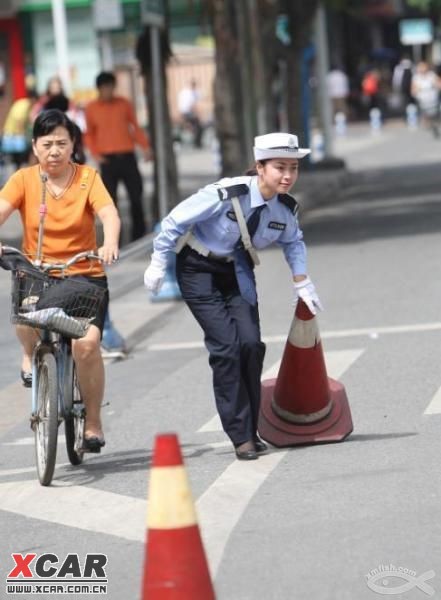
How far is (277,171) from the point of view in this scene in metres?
8.15

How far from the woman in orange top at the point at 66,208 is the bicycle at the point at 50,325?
92mm

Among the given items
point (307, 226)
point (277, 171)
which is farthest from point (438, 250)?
point (277, 171)

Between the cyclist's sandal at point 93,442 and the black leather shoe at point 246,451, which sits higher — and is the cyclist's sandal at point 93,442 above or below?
above

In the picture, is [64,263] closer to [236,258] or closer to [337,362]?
[236,258]

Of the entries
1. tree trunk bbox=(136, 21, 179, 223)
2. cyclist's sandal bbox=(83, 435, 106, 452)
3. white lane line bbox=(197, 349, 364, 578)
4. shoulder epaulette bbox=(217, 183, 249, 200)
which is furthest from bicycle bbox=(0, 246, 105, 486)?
tree trunk bbox=(136, 21, 179, 223)

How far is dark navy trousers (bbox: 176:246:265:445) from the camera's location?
8312 millimetres

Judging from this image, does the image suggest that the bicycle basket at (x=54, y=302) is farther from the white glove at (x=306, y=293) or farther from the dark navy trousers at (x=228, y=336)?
the white glove at (x=306, y=293)

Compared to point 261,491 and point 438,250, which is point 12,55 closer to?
point 438,250

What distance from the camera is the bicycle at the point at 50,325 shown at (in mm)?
7902

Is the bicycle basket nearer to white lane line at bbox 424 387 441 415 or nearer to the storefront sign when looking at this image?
white lane line at bbox 424 387 441 415

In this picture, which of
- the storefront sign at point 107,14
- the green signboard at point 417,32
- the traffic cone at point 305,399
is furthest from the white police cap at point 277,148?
the green signboard at point 417,32

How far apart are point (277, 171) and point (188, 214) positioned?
48cm

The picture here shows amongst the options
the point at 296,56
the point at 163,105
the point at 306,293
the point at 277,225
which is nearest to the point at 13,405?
the point at 306,293

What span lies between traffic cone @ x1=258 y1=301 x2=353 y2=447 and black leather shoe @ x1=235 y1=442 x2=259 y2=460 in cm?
31
